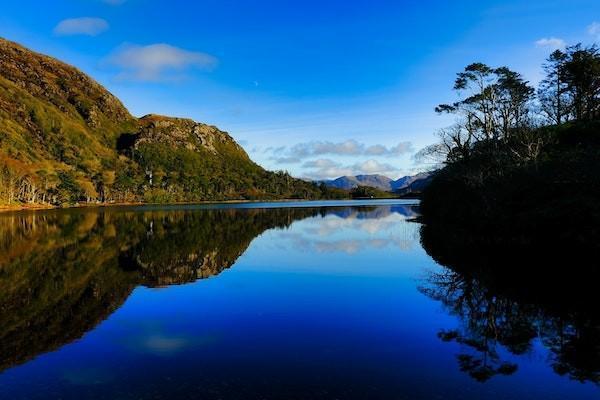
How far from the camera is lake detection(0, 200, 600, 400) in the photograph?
523 inches

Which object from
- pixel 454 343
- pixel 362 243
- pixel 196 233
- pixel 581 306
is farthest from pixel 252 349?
pixel 196 233

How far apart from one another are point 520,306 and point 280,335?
12960 mm

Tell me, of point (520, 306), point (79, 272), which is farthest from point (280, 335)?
point (79, 272)

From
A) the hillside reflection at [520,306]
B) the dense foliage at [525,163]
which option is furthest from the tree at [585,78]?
the hillside reflection at [520,306]

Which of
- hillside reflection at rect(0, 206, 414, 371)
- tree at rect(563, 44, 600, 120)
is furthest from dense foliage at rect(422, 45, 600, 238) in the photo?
hillside reflection at rect(0, 206, 414, 371)

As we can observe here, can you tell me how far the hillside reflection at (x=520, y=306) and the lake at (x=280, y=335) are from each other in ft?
0.34

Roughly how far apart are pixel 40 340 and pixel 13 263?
2402 centimetres

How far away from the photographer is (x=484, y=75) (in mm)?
63781

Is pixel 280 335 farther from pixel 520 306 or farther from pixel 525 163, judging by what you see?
pixel 525 163

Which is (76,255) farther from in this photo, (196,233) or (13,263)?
(196,233)

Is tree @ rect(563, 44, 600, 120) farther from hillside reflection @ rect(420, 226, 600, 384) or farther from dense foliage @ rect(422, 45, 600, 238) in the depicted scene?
hillside reflection @ rect(420, 226, 600, 384)

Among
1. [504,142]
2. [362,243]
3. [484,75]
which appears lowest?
[362,243]

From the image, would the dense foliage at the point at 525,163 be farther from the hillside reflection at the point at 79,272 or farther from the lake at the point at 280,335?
the hillside reflection at the point at 79,272

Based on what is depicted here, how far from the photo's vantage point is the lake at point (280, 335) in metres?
13.3
